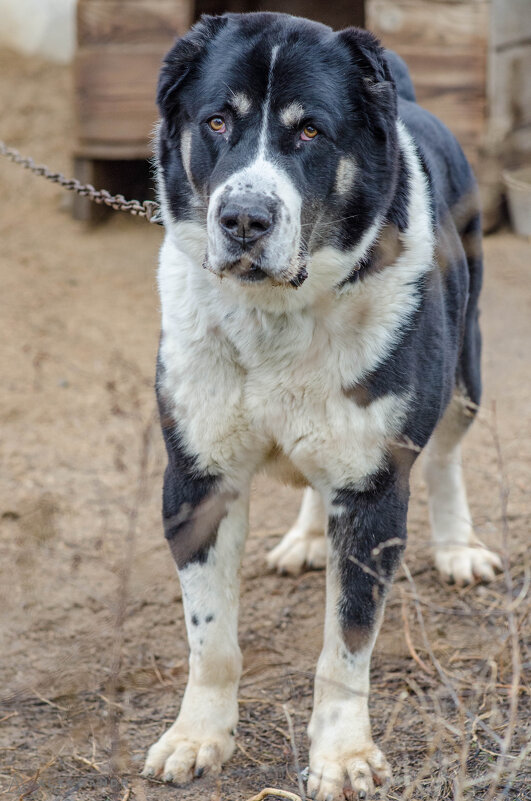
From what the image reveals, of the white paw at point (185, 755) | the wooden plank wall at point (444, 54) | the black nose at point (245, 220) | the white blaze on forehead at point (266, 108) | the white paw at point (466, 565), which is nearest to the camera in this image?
the black nose at point (245, 220)

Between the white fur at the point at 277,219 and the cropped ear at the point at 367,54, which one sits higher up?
the cropped ear at the point at 367,54

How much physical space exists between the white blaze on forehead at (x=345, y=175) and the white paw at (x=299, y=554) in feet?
5.12

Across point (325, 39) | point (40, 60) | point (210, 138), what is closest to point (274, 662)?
point (210, 138)

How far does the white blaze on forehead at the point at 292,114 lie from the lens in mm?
2215

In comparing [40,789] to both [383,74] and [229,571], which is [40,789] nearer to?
[229,571]

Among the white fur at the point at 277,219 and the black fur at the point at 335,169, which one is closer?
the white fur at the point at 277,219

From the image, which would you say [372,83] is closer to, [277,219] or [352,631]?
[277,219]

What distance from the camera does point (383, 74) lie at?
2.35 metres

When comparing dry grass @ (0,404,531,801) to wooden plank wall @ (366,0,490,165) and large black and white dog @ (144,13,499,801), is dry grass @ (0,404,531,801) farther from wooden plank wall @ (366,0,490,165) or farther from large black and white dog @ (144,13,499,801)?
wooden plank wall @ (366,0,490,165)

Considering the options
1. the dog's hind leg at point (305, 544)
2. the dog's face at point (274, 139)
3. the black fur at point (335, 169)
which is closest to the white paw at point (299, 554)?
the dog's hind leg at point (305, 544)

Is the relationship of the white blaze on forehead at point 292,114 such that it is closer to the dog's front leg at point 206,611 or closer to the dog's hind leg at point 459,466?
the dog's front leg at point 206,611

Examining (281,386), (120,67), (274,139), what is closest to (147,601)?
(281,386)

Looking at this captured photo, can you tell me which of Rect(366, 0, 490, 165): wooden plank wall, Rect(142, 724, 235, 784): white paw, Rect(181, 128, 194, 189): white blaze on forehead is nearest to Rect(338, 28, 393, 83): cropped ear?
Rect(181, 128, 194, 189): white blaze on forehead

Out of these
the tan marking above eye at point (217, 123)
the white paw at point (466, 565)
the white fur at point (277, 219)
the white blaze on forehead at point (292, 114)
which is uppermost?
the white blaze on forehead at point (292, 114)
